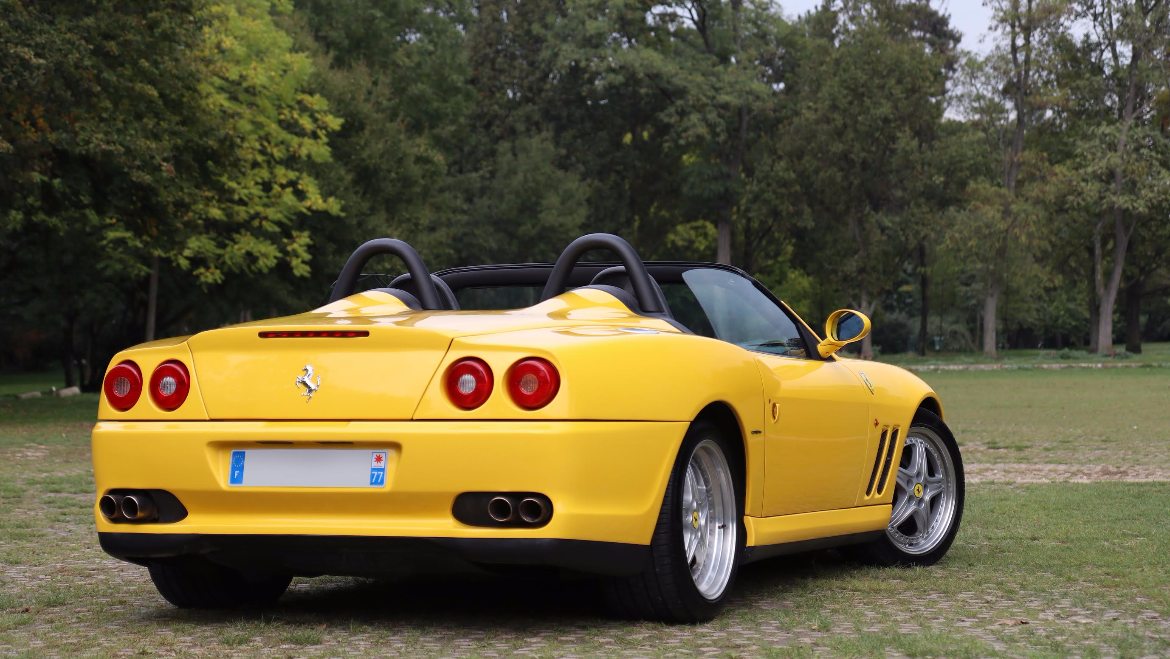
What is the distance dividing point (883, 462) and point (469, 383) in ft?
9.23

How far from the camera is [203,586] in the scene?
551 centimetres

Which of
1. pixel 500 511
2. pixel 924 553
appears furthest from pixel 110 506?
pixel 924 553

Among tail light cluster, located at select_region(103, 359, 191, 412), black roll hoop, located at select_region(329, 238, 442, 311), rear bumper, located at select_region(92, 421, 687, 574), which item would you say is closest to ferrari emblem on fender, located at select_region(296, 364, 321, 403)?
rear bumper, located at select_region(92, 421, 687, 574)

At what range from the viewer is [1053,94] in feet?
191

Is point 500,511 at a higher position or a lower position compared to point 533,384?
lower

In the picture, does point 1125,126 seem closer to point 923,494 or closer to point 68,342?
point 68,342

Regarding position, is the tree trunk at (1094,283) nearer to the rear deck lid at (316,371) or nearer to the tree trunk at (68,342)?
the tree trunk at (68,342)

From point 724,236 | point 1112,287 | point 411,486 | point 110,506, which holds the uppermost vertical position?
point 724,236

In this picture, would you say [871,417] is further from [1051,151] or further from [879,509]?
[1051,151]

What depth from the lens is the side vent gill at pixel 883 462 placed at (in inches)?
264

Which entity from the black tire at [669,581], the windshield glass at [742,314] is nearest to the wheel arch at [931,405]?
the windshield glass at [742,314]

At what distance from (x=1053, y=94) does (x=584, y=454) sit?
57584mm

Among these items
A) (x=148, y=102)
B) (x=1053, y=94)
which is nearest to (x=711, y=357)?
(x=148, y=102)

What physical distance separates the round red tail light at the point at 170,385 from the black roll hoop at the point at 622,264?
143 centimetres
